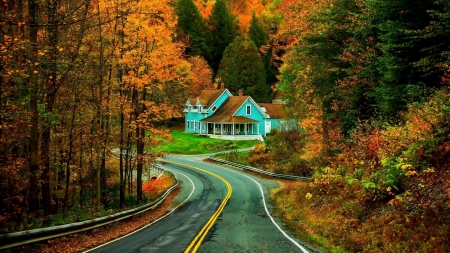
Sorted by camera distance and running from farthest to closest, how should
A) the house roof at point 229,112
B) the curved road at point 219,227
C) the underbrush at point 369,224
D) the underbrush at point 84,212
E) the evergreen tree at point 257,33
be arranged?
the evergreen tree at point 257,33
the house roof at point 229,112
the curved road at point 219,227
the underbrush at point 84,212
the underbrush at point 369,224

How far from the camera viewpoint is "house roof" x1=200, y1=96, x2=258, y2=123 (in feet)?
221

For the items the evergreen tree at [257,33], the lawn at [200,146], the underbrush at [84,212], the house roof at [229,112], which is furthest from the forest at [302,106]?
the evergreen tree at [257,33]

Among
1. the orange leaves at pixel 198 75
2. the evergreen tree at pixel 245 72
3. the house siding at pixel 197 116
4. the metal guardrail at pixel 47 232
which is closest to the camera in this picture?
the metal guardrail at pixel 47 232

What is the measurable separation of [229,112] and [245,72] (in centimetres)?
1515

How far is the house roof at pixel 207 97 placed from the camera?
73375mm

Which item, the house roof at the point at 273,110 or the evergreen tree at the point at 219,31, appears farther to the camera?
the evergreen tree at the point at 219,31

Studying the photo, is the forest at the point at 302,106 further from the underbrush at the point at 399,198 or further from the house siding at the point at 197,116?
the house siding at the point at 197,116

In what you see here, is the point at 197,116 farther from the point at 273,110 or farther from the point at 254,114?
the point at 273,110

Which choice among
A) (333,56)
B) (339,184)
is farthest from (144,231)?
(333,56)

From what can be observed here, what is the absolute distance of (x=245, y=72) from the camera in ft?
267

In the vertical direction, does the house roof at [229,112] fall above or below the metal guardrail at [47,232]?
above

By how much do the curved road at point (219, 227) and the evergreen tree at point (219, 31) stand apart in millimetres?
61297

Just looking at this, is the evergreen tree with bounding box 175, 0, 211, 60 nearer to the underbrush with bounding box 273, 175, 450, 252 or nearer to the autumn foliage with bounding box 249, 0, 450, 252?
the autumn foliage with bounding box 249, 0, 450, 252

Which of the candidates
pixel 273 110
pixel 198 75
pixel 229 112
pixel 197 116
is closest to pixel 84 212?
pixel 229 112
